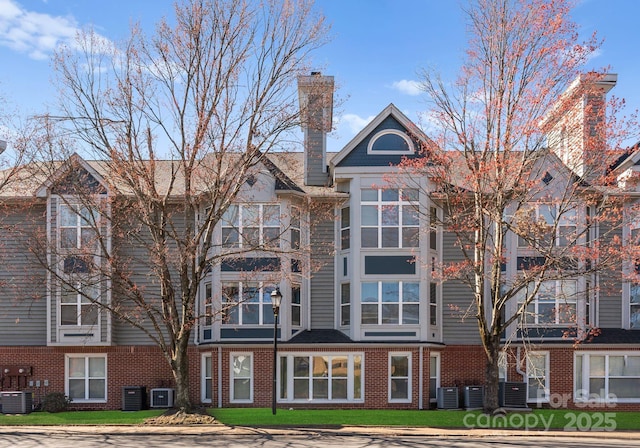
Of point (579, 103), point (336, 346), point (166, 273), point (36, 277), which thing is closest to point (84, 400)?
point (36, 277)

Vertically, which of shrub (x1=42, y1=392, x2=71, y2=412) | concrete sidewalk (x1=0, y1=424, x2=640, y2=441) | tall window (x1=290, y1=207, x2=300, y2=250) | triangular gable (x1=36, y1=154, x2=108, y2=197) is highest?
triangular gable (x1=36, y1=154, x2=108, y2=197)

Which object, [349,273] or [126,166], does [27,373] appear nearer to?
[126,166]

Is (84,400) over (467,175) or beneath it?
beneath

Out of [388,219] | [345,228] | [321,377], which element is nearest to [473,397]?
[321,377]

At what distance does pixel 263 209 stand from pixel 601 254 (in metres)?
11.7

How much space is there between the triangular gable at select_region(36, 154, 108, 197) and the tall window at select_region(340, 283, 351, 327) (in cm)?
977

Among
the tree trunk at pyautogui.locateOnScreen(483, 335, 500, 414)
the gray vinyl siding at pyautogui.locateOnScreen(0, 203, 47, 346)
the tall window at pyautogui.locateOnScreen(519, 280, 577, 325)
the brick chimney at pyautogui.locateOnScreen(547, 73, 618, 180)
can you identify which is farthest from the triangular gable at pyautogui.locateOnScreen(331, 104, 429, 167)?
the gray vinyl siding at pyautogui.locateOnScreen(0, 203, 47, 346)

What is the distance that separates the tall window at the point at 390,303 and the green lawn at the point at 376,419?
3380mm

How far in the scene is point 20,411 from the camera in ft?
73.8

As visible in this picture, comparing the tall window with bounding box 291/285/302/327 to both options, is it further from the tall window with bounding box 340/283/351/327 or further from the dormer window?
the dormer window

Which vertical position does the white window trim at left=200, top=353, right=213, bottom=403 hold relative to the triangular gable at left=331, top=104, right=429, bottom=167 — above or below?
below

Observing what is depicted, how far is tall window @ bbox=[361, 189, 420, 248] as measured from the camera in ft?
78.8

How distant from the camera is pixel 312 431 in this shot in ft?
61.7

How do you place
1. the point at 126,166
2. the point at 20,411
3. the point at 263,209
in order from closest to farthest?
the point at 126,166, the point at 20,411, the point at 263,209
